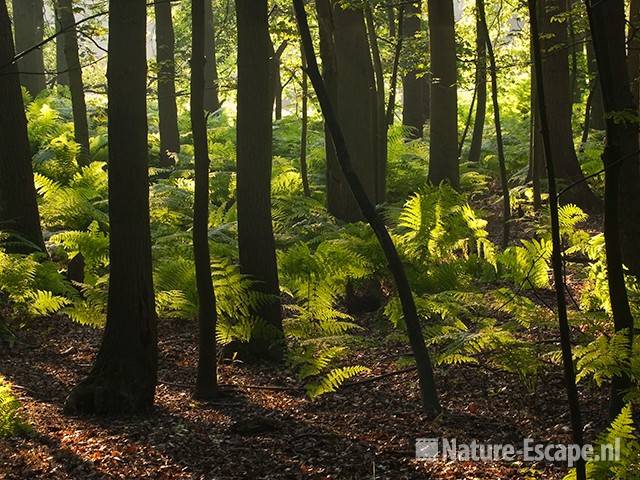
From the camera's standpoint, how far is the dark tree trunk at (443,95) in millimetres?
12070

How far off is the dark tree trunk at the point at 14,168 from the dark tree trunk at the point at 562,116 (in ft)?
23.3

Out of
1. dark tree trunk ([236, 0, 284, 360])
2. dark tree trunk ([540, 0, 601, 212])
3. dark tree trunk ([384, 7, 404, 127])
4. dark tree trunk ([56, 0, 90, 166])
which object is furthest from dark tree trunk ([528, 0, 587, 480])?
dark tree trunk ([56, 0, 90, 166])

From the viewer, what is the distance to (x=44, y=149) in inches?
559

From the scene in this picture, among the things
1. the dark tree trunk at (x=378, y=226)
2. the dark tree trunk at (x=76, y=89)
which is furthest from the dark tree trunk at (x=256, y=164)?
the dark tree trunk at (x=76, y=89)

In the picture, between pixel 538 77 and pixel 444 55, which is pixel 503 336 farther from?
pixel 444 55

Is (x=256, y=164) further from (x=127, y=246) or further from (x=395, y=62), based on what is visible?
(x=395, y=62)

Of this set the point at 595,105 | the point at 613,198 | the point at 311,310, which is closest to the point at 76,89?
the point at 311,310

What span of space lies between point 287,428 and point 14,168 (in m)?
5.23

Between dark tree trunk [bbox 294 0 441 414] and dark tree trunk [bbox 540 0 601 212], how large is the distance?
7.24 m

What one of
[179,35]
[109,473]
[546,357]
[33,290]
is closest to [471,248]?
[546,357]

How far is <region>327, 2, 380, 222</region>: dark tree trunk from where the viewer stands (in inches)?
404

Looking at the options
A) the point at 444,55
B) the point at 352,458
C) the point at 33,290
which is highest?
the point at 444,55

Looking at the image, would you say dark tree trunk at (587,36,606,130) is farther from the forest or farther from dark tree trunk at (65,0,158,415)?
dark tree trunk at (65,0,158,415)

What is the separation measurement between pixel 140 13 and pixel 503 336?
10.6ft
